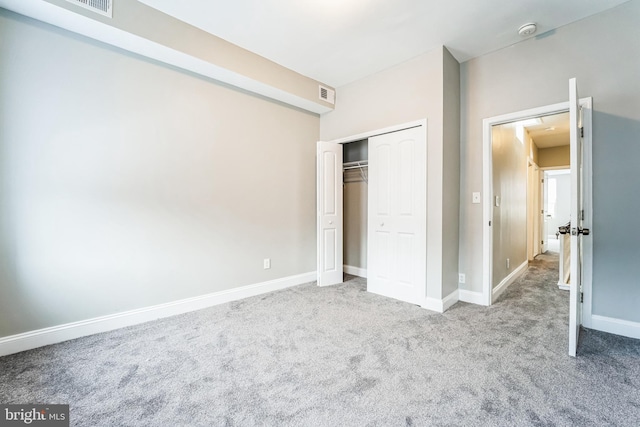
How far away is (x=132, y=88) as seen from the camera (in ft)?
8.30

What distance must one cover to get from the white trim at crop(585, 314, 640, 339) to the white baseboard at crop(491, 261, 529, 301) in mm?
846

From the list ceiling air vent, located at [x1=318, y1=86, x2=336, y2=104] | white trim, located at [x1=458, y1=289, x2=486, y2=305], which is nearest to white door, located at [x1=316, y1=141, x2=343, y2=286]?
ceiling air vent, located at [x1=318, y1=86, x2=336, y2=104]

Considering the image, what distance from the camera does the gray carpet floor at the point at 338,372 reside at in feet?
4.72

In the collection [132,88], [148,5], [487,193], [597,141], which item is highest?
[148,5]

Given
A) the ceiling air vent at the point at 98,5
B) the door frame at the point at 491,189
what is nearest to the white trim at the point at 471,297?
the door frame at the point at 491,189

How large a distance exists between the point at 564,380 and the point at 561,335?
80 centimetres

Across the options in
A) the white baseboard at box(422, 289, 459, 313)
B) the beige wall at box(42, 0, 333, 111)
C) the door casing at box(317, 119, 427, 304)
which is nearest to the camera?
the beige wall at box(42, 0, 333, 111)

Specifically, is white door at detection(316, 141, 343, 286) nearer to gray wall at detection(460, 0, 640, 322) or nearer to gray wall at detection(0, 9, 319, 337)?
gray wall at detection(0, 9, 319, 337)

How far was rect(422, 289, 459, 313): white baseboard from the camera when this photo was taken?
287cm

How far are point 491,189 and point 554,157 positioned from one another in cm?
484

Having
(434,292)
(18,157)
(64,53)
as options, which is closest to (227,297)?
(18,157)

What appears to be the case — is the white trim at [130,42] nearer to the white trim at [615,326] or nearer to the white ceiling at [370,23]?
the white ceiling at [370,23]

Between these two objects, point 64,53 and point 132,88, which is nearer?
point 64,53

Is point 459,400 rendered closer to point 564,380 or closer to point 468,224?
point 564,380
